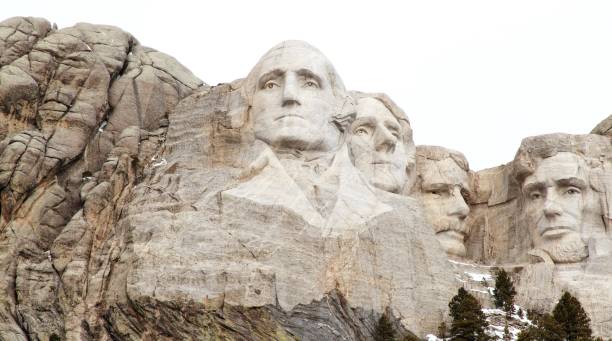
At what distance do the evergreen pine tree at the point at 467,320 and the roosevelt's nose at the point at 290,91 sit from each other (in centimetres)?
445

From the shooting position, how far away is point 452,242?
31.6m

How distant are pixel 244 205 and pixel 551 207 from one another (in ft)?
21.4

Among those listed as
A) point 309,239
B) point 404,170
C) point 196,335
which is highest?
point 404,170

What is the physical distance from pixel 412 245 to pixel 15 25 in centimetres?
883

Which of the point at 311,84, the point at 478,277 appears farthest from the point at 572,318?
the point at 311,84

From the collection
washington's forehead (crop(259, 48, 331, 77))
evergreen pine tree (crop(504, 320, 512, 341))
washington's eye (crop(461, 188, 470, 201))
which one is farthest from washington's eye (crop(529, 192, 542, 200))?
washington's forehead (crop(259, 48, 331, 77))

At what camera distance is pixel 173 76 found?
31938 mm

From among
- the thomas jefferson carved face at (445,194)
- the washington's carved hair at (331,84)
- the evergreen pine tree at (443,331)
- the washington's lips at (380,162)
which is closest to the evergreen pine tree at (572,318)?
the evergreen pine tree at (443,331)

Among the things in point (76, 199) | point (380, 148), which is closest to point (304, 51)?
point (380, 148)

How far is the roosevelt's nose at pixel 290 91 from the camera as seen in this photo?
28.7m

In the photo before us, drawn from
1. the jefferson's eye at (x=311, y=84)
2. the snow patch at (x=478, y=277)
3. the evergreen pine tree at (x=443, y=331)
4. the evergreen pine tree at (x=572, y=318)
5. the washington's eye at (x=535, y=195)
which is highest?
the jefferson's eye at (x=311, y=84)

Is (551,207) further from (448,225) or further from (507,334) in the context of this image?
(507,334)

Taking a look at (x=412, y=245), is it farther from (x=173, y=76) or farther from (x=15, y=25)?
(x=15, y=25)

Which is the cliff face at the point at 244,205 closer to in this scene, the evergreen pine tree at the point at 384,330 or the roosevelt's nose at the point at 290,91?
the roosevelt's nose at the point at 290,91
